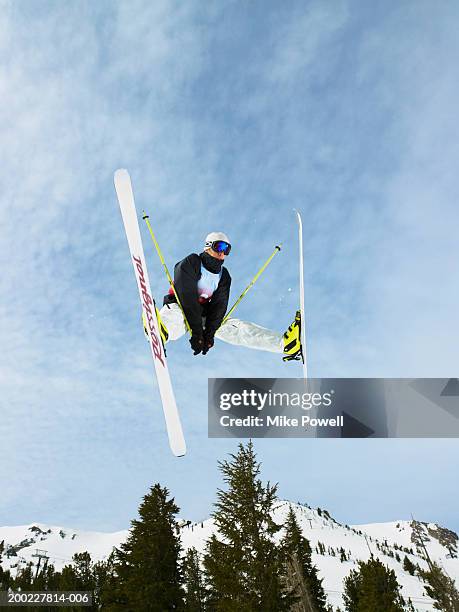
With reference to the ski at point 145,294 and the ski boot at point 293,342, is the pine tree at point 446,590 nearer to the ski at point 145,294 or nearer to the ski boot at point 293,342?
the ski boot at point 293,342

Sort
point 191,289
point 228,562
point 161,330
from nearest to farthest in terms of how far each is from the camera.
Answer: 1. point 191,289
2. point 161,330
3. point 228,562

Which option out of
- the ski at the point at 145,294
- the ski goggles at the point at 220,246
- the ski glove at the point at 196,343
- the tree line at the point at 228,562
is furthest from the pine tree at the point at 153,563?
the ski goggles at the point at 220,246

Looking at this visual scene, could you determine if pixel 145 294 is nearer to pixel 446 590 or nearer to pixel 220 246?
pixel 220 246

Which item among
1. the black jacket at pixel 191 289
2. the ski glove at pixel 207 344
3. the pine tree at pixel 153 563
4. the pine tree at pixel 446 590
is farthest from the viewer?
the pine tree at pixel 446 590

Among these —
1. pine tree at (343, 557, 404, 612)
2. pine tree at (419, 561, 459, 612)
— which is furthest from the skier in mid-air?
pine tree at (419, 561, 459, 612)

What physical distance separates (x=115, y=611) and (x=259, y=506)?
7563 millimetres

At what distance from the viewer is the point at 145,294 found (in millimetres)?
10562

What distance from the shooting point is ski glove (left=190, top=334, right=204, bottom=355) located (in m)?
10.5

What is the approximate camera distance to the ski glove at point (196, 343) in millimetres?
10503

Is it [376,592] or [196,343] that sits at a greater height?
[196,343]

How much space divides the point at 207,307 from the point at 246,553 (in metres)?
8.30

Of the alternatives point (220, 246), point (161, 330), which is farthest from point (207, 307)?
point (220, 246)

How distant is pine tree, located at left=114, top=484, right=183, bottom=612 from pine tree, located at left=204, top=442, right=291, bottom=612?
285 cm

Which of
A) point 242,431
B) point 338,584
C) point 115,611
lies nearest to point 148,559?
point 115,611
